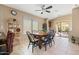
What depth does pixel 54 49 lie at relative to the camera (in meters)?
2.43

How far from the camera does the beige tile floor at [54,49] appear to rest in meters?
2.38

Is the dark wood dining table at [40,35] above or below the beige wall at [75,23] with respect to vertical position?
below

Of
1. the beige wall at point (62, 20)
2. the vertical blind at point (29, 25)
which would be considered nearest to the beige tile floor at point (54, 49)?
the vertical blind at point (29, 25)

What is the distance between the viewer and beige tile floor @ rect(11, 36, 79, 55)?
2.38 metres

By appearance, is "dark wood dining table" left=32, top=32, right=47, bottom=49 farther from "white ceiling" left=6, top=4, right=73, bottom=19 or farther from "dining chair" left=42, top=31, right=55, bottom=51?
"white ceiling" left=6, top=4, right=73, bottom=19

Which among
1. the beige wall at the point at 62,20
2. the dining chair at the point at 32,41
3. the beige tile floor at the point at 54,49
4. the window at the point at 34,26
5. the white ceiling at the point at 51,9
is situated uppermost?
the white ceiling at the point at 51,9

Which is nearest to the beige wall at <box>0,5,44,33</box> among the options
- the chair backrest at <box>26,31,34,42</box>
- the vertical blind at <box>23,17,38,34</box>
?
the vertical blind at <box>23,17,38,34</box>

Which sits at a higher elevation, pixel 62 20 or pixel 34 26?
pixel 62 20

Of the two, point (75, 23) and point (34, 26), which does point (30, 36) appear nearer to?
point (34, 26)

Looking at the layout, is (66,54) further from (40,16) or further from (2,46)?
(2,46)

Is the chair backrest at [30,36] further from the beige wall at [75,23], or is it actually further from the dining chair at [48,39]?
the beige wall at [75,23]

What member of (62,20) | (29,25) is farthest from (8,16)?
(62,20)

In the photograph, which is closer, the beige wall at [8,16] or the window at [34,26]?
the beige wall at [8,16]
